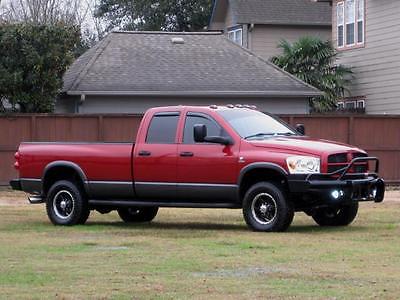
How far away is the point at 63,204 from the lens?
16672mm

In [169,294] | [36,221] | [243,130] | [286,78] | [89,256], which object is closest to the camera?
[169,294]

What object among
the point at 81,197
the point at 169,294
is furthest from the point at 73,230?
the point at 169,294

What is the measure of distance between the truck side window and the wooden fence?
31.1ft

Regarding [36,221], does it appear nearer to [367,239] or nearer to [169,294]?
[367,239]

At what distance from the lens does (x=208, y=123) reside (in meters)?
15.6

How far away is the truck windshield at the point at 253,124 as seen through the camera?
15391mm

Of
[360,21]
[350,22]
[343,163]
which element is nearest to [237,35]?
[350,22]

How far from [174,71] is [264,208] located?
52.5ft

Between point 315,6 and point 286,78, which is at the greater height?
point 315,6

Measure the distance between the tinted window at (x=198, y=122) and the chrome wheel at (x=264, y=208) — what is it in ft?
3.94

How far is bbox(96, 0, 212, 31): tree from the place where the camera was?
49.3 meters

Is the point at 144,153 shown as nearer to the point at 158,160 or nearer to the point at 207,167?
the point at 158,160

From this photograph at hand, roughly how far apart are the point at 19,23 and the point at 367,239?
15136 mm

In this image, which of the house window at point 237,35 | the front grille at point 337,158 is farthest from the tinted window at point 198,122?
the house window at point 237,35
